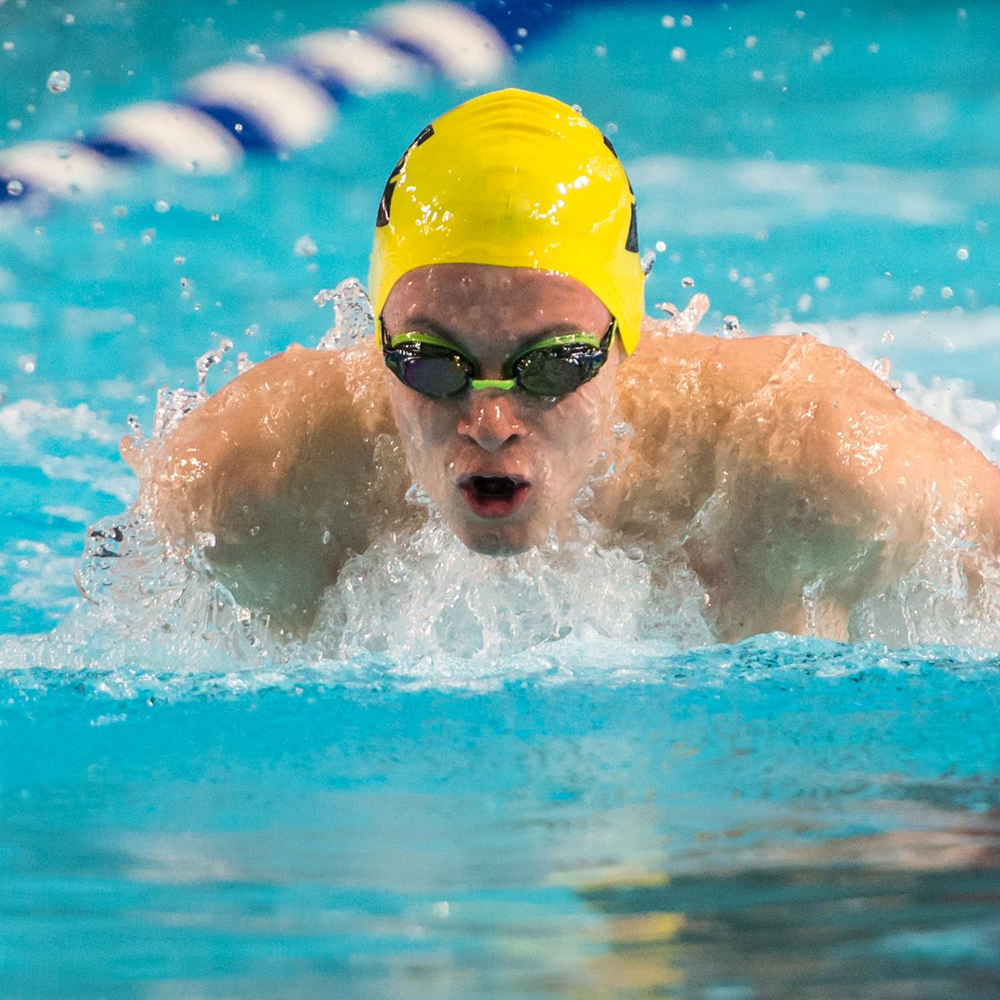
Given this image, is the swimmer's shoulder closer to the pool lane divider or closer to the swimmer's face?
the swimmer's face

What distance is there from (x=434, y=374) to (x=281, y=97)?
5163 mm

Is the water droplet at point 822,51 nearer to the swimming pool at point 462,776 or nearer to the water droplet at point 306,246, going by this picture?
the swimming pool at point 462,776

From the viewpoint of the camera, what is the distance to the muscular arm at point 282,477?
2902 mm

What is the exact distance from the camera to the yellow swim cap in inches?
101

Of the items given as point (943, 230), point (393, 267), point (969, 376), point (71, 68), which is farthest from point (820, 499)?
point (71, 68)

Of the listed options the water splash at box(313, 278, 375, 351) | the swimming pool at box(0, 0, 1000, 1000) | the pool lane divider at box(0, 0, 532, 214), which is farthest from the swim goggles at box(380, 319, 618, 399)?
the pool lane divider at box(0, 0, 532, 214)

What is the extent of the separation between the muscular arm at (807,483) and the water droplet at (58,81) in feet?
16.5

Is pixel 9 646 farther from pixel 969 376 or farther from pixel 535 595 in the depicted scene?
pixel 969 376

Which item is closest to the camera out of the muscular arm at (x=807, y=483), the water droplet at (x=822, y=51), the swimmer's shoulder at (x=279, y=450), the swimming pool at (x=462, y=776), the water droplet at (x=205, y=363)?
the swimming pool at (x=462, y=776)

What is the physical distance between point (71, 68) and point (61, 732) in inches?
217

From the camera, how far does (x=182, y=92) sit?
6961mm

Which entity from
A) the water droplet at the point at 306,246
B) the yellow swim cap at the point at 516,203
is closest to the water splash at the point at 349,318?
the yellow swim cap at the point at 516,203

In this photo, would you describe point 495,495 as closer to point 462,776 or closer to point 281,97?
point 462,776

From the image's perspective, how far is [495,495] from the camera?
8.22 ft
